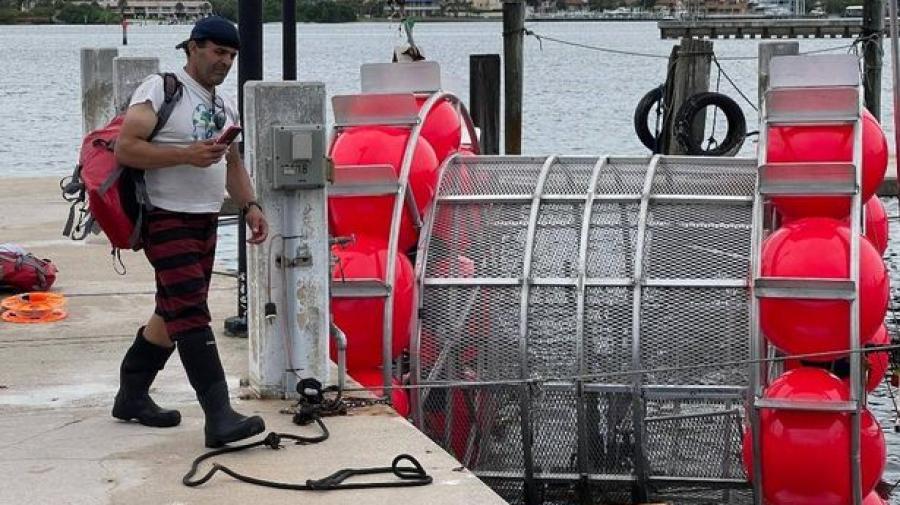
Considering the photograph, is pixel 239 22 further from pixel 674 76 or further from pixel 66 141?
pixel 66 141

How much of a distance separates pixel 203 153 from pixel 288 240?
4.37 feet

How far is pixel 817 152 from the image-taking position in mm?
9953

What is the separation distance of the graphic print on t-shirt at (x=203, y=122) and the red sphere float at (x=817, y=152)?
11.2 feet

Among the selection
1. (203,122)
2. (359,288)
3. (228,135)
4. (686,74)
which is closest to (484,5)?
(686,74)

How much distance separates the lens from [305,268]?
9133 millimetres

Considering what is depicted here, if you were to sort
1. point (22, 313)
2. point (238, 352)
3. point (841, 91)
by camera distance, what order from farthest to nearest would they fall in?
1. point (22, 313)
2. point (238, 352)
3. point (841, 91)

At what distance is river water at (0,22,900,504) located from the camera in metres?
38.9

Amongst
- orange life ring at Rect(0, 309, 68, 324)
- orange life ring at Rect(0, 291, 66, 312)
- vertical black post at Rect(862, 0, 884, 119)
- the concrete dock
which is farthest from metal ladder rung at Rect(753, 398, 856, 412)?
vertical black post at Rect(862, 0, 884, 119)

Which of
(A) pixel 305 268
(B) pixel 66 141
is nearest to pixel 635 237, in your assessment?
(A) pixel 305 268

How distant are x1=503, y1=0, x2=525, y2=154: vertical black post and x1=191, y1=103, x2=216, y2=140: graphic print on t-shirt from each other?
14355 mm

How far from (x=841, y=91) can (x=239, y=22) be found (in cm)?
372

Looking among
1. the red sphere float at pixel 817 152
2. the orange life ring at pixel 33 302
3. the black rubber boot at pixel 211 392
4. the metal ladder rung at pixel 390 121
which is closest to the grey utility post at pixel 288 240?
the black rubber boot at pixel 211 392

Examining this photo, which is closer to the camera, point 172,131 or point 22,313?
point 172,131

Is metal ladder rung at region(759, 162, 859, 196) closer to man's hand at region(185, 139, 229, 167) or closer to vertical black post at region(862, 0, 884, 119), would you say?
man's hand at region(185, 139, 229, 167)
